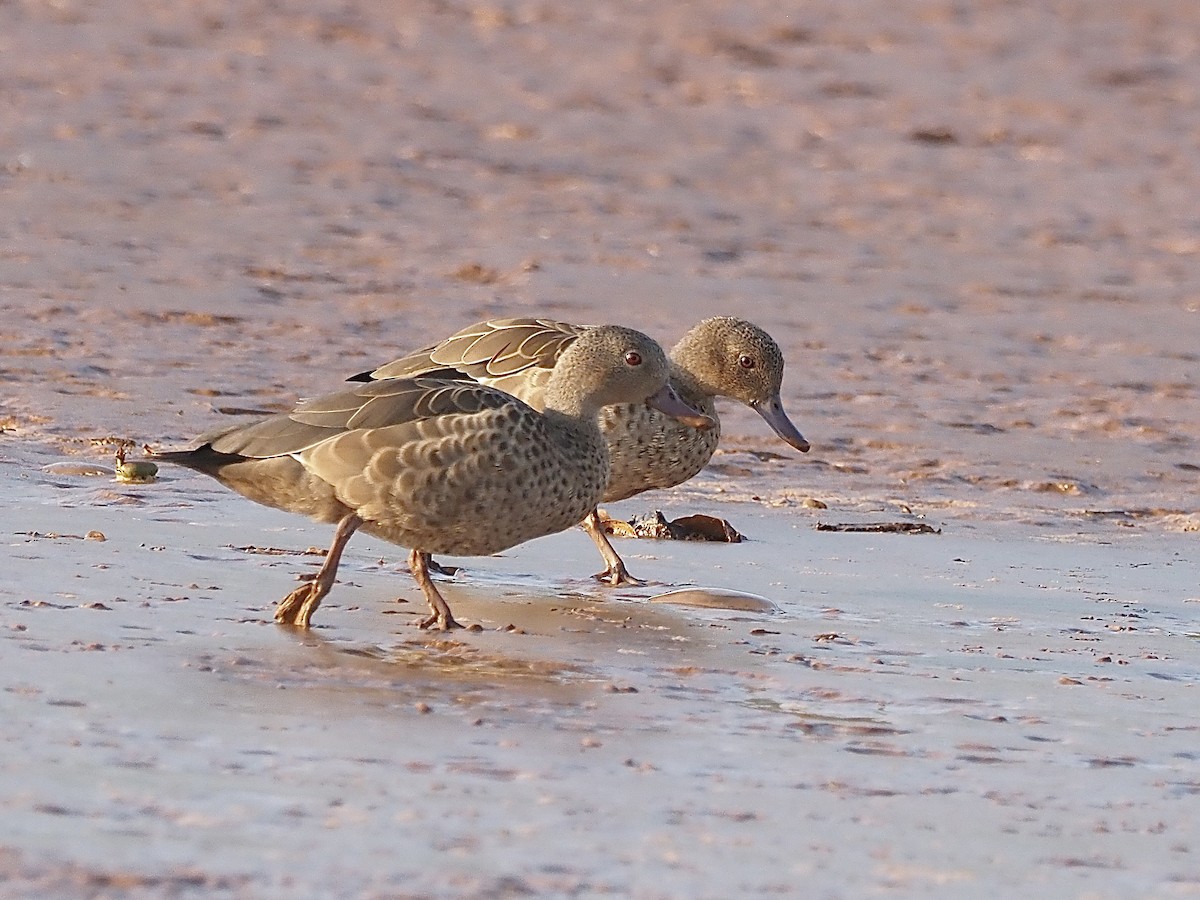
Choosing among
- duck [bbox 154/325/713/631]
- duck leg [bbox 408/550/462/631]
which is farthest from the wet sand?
duck [bbox 154/325/713/631]

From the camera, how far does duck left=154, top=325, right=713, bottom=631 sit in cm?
582

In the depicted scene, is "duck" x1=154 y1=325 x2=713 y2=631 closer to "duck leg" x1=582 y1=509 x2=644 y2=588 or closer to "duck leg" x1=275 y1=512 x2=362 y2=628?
"duck leg" x1=275 y1=512 x2=362 y2=628

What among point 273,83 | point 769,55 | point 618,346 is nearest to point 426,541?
point 618,346

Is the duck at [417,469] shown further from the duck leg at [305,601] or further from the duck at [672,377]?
the duck at [672,377]

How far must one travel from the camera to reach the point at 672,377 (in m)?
7.95

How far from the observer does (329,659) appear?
523 cm

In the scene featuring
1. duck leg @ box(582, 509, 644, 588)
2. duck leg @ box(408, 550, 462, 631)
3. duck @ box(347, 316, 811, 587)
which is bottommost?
duck leg @ box(582, 509, 644, 588)

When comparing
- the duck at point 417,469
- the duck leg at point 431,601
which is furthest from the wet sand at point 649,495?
the duck at point 417,469

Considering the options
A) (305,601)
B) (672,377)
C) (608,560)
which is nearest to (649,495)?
(672,377)

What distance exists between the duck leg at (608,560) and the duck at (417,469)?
609 mm

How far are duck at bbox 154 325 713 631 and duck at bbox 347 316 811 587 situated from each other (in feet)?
3.36

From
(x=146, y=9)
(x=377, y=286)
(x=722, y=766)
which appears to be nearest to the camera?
(x=722, y=766)

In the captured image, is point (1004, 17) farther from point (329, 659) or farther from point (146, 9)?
point (329, 659)

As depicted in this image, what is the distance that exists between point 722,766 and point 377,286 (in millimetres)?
7980
